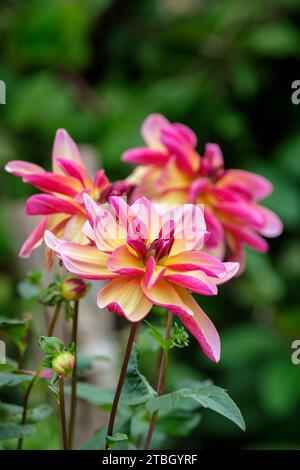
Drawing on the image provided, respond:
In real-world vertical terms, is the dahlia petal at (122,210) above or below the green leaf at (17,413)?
above

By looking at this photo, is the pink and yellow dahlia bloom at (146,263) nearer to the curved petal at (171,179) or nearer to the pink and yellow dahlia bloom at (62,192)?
the pink and yellow dahlia bloom at (62,192)

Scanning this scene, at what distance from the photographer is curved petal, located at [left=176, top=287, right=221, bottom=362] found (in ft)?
1.21

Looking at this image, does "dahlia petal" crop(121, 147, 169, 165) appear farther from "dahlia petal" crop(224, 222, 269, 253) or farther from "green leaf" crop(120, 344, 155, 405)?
"green leaf" crop(120, 344, 155, 405)

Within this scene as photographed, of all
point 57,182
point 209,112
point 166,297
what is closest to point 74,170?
point 57,182

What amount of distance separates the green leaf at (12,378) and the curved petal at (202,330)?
11 cm

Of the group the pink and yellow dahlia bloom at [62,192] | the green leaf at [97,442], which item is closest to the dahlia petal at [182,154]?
the pink and yellow dahlia bloom at [62,192]

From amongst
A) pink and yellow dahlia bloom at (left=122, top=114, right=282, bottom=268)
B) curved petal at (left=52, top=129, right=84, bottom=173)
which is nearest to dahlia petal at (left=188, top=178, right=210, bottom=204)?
pink and yellow dahlia bloom at (left=122, top=114, right=282, bottom=268)

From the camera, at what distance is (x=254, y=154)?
171 cm

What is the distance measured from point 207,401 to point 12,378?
12 centimetres

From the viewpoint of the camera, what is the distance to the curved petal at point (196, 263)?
366mm

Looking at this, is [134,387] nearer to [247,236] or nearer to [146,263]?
[146,263]

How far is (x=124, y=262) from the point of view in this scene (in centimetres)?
38

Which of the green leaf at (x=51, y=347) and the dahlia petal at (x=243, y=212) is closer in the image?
the green leaf at (x=51, y=347)
